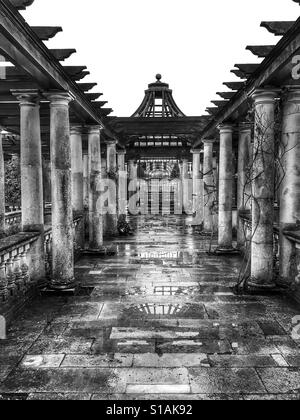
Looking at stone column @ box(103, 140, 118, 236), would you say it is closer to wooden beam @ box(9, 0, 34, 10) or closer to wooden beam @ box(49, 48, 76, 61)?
wooden beam @ box(49, 48, 76, 61)

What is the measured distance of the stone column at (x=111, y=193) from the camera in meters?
15.6

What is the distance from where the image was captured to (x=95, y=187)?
11.8 metres

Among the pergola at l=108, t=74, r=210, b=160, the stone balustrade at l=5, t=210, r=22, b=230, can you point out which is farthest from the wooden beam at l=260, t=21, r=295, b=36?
the stone balustrade at l=5, t=210, r=22, b=230

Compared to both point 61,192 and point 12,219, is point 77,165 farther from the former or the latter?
point 12,219

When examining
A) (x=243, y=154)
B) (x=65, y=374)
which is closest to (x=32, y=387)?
(x=65, y=374)

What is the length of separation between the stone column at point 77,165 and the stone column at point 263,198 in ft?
19.2

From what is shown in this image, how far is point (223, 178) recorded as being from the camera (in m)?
11.6

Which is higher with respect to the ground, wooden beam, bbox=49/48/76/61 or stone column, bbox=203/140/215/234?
wooden beam, bbox=49/48/76/61

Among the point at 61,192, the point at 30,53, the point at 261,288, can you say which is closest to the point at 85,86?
the point at 61,192

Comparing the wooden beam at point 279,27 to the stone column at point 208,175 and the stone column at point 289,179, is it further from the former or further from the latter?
the stone column at point 208,175

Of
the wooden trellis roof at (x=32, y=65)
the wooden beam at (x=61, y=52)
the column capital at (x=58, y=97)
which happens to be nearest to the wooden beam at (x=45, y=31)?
the wooden trellis roof at (x=32, y=65)

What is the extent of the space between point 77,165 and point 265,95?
658cm

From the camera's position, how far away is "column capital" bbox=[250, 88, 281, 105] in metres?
7.35

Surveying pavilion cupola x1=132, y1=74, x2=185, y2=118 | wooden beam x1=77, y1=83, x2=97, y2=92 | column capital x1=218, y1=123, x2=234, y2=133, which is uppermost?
pavilion cupola x1=132, y1=74, x2=185, y2=118
